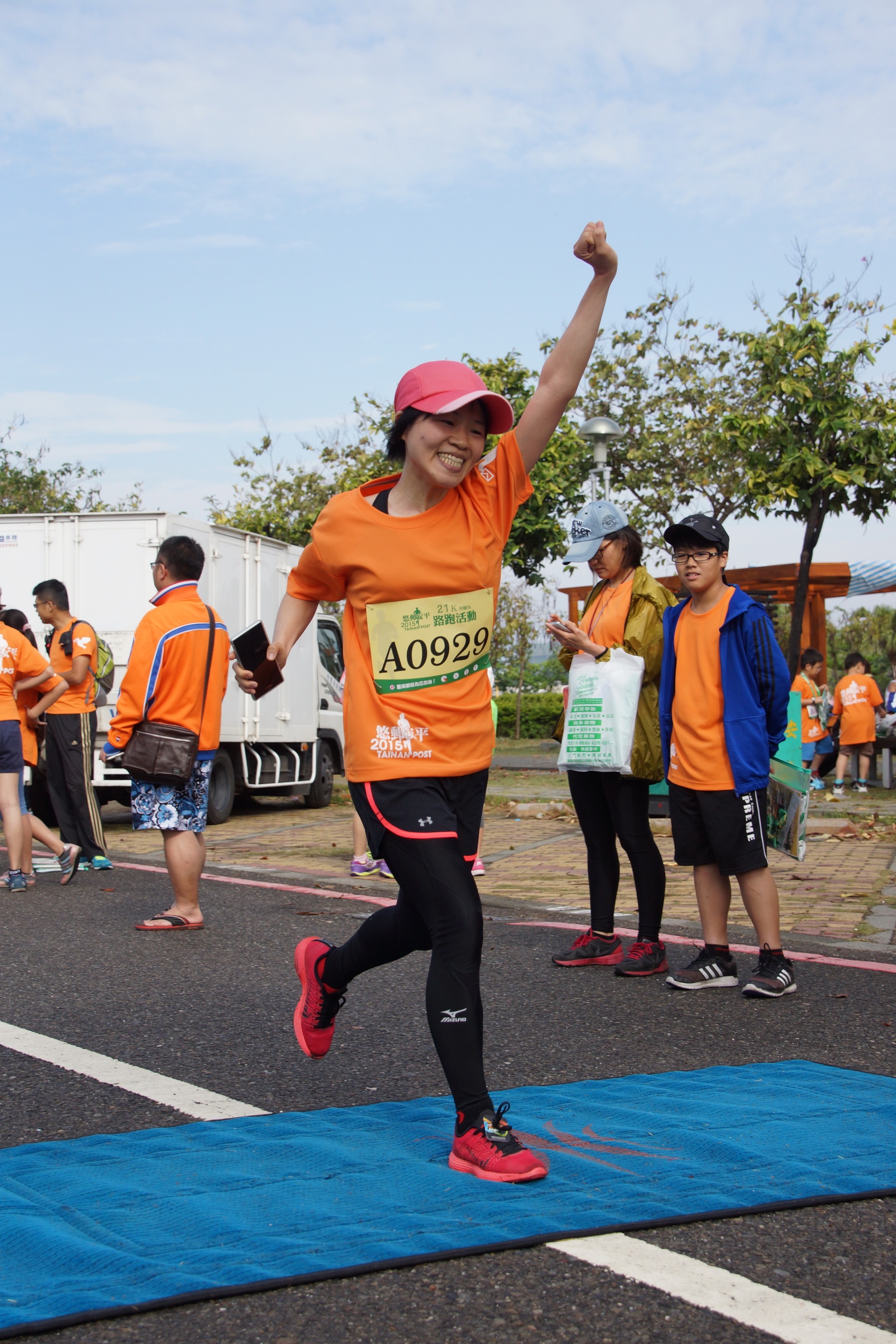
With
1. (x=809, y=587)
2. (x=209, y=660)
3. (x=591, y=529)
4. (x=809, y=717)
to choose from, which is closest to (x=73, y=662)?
(x=209, y=660)

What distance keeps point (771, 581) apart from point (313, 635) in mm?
9333

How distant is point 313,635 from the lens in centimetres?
1516

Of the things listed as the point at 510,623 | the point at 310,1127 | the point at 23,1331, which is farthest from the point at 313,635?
the point at 510,623

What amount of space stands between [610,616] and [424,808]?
259cm

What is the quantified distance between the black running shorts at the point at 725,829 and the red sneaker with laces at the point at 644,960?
1.66ft

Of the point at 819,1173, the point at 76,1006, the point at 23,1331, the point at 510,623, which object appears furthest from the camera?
the point at 510,623

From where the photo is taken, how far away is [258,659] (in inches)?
150

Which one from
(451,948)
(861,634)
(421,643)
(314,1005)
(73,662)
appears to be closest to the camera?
(451,948)

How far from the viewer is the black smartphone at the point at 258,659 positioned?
3807mm

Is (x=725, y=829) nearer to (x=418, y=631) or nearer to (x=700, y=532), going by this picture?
(x=700, y=532)

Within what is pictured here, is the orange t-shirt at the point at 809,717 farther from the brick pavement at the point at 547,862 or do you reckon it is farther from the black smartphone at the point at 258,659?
the black smartphone at the point at 258,659

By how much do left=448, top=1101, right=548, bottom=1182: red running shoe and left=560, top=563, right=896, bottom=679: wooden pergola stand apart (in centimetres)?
1564

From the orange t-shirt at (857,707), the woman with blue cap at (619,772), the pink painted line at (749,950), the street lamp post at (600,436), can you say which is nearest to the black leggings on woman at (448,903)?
the woman with blue cap at (619,772)

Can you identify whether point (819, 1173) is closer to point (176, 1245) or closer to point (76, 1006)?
point (176, 1245)
